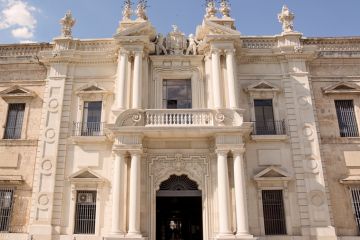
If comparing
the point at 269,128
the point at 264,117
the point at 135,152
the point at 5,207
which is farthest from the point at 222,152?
the point at 5,207

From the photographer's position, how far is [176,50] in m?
18.1

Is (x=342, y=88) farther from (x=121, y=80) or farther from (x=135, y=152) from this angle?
(x=121, y=80)

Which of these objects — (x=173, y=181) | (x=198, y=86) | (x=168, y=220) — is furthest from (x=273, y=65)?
(x=168, y=220)

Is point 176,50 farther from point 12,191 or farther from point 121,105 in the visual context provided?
point 12,191

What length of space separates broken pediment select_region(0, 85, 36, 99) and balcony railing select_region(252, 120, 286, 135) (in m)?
11.0

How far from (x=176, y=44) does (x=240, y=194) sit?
8.34 metres

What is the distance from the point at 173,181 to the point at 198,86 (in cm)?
477

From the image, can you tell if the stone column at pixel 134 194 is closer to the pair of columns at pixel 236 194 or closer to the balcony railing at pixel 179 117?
the balcony railing at pixel 179 117

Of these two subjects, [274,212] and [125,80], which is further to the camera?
[125,80]

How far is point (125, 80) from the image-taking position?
54.7ft

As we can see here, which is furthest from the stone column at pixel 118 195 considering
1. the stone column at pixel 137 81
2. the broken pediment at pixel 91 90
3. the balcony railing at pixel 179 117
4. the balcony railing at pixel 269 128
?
the balcony railing at pixel 269 128

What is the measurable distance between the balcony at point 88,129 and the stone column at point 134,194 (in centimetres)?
255

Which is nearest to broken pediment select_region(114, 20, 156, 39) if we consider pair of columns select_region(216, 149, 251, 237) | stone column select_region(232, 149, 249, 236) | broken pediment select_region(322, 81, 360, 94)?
pair of columns select_region(216, 149, 251, 237)

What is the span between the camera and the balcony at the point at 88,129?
16594mm
